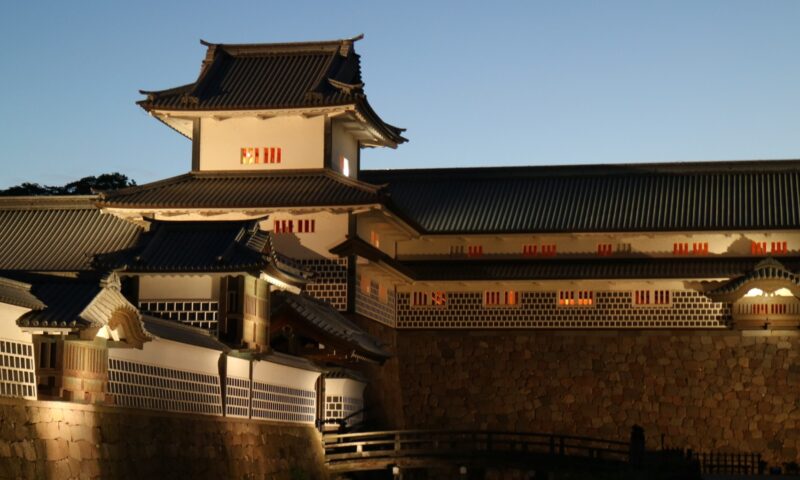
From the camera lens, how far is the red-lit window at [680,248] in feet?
181

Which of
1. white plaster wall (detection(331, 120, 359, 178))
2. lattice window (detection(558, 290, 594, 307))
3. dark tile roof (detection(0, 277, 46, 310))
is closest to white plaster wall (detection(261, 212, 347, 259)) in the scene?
white plaster wall (detection(331, 120, 359, 178))

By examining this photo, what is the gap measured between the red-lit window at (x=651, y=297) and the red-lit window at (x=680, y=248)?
1766 mm

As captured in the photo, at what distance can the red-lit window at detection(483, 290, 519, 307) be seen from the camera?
→ 55.5m

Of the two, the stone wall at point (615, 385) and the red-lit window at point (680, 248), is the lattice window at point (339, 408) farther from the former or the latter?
the red-lit window at point (680, 248)

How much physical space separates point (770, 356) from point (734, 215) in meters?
5.62

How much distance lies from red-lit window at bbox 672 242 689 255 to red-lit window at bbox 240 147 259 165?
16.5 metres

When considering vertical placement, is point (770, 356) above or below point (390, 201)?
below

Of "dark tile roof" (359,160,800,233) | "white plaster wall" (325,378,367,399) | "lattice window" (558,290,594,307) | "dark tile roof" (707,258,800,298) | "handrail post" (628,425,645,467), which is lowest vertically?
"handrail post" (628,425,645,467)

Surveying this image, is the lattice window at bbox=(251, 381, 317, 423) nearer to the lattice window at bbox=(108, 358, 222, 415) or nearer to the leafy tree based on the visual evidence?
the lattice window at bbox=(108, 358, 222, 415)

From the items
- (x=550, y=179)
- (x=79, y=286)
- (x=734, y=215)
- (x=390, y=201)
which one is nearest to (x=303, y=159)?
(x=390, y=201)

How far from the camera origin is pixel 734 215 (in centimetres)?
5475

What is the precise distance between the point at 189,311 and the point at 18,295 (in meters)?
10.7

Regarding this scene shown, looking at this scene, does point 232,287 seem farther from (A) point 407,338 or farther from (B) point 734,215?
(B) point 734,215

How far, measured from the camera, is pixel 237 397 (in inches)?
1468
